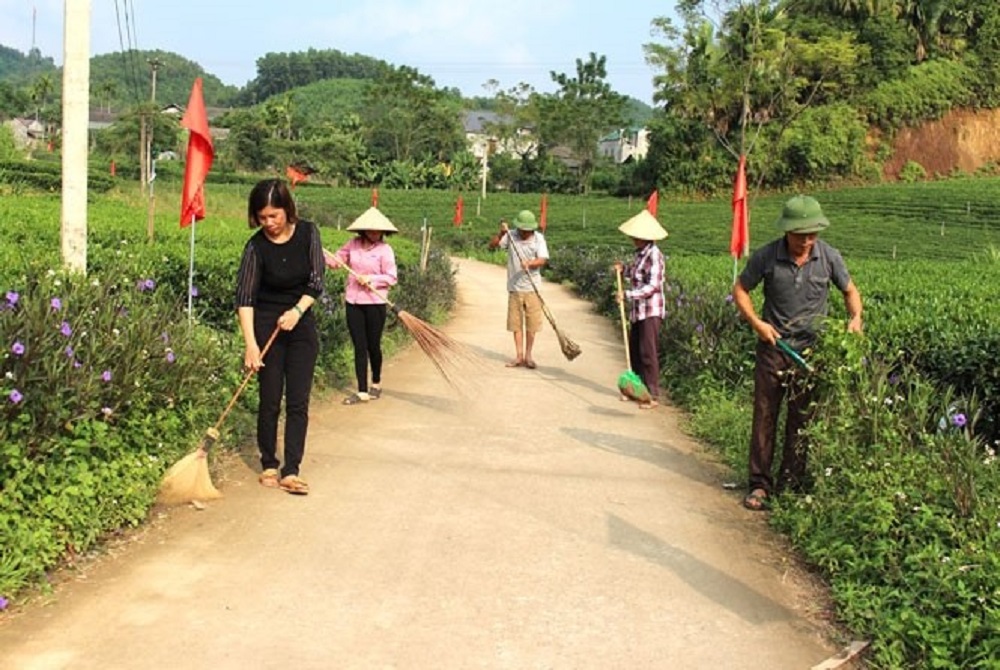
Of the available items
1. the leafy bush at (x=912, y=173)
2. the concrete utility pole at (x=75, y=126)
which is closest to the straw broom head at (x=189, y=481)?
the concrete utility pole at (x=75, y=126)

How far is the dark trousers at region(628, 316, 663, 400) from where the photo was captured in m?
8.47

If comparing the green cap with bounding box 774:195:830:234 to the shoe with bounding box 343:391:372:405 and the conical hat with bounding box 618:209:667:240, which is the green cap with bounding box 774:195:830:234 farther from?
the shoe with bounding box 343:391:372:405

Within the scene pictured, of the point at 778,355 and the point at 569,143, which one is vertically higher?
the point at 569,143

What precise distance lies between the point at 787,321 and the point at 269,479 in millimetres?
3169

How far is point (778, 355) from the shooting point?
5.63 m

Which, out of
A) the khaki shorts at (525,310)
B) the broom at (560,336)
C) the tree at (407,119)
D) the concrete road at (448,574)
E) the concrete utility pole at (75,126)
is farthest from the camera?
the tree at (407,119)

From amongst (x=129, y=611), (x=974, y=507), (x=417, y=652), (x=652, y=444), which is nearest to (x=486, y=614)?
(x=417, y=652)

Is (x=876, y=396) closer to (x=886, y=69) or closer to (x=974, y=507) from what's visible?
(x=974, y=507)

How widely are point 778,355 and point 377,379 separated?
151 inches

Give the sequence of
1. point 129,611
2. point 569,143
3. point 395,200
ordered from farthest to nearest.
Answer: point 569,143
point 395,200
point 129,611

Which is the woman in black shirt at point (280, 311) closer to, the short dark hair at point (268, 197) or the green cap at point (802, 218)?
the short dark hair at point (268, 197)

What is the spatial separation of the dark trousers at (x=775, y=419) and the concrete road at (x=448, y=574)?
30cm

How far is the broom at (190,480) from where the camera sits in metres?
5.09

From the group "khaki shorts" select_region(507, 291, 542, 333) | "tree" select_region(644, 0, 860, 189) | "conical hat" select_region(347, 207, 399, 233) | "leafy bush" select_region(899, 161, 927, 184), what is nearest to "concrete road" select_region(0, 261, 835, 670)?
"conical hat" select_region(347, 207, 399, 233)
